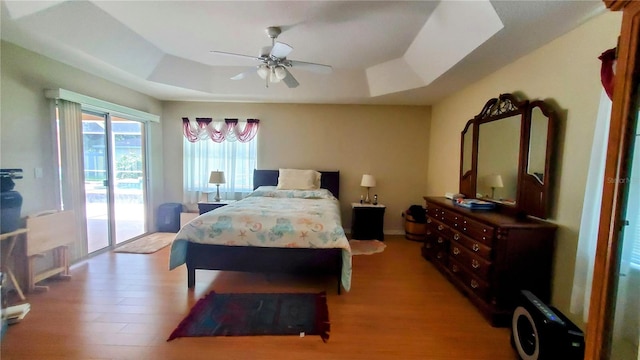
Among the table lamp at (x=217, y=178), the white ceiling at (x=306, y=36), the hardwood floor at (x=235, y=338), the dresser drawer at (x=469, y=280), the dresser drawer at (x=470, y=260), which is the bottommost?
the hardwood floor at (x=235, y=338)

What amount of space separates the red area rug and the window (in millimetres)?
2549

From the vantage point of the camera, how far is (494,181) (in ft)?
9.13

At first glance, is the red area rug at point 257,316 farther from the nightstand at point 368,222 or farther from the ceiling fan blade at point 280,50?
the ceiling fan blade at point 280,50

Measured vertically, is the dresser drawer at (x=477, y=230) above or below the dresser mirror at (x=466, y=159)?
below

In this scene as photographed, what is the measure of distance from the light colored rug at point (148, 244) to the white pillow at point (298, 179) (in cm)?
197

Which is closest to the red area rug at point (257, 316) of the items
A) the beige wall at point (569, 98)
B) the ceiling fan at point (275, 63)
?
the beige wall at point (569, 98)

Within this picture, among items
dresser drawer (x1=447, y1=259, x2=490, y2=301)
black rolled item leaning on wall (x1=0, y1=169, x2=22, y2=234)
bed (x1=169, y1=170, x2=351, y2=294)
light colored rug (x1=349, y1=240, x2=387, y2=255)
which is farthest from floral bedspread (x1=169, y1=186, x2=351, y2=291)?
black rolled item leaning on wall (x1=0, y1=169, x2=22, y2=234)

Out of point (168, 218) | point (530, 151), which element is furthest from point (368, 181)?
point (168, 218)

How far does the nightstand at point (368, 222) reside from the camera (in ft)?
14.2

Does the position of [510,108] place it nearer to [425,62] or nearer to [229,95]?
[425,62]

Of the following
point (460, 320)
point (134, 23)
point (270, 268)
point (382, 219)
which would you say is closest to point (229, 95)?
point (134, 23)

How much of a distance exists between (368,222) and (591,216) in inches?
114

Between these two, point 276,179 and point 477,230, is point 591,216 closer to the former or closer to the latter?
point 477,230

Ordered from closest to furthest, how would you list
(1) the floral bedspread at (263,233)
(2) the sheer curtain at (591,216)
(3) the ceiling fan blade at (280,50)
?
1. (2) the sheer curtain at (591,216)
2. (3) the ceiling fan blade at (280,50)
3. (1) the floral bedspread at (263,233)
